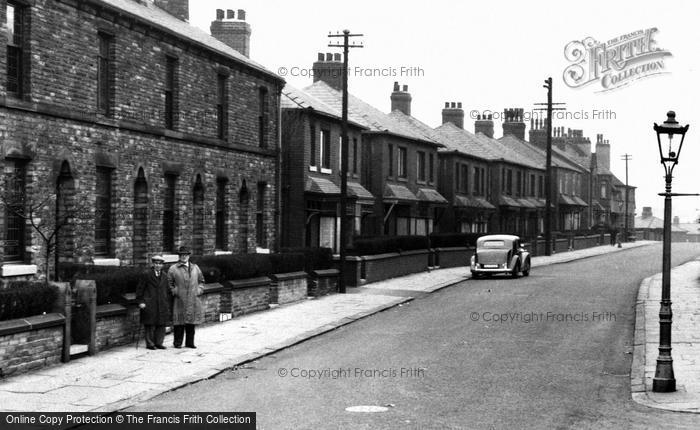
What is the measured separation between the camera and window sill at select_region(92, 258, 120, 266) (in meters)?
21.1

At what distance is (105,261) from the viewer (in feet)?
70.1

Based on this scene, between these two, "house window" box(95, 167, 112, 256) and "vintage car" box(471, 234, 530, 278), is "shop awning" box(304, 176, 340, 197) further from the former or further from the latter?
"house window" box(95, 167, 112, 256)

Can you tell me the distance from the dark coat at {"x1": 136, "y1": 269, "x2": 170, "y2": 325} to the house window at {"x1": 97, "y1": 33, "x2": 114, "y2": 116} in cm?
651

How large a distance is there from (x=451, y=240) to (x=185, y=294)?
2963 cm

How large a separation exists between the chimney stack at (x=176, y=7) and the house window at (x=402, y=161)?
59.7 feet

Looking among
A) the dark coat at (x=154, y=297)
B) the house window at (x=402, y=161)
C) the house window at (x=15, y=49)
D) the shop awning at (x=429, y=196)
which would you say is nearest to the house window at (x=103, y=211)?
the house window at (x=15, y=49)

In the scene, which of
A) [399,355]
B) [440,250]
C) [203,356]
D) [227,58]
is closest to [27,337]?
[203,356]

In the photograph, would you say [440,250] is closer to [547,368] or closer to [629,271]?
[629,271]

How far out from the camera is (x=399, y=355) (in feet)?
53.5

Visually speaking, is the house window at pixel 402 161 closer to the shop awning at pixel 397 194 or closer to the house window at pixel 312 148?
the shop awning at pixel 397 194

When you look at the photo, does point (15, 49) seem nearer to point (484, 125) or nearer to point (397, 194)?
point (397, 194)

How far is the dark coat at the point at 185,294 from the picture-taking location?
16.8 metres

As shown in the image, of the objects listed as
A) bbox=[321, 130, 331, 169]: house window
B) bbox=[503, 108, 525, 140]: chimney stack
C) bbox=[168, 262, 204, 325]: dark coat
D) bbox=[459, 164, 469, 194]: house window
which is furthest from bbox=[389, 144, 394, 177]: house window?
bbox=[503, 108, 525, 140]: chimney stack

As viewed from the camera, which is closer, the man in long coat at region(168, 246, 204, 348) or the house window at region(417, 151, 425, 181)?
the man in long coat at region(168, 246, 204, 348)
